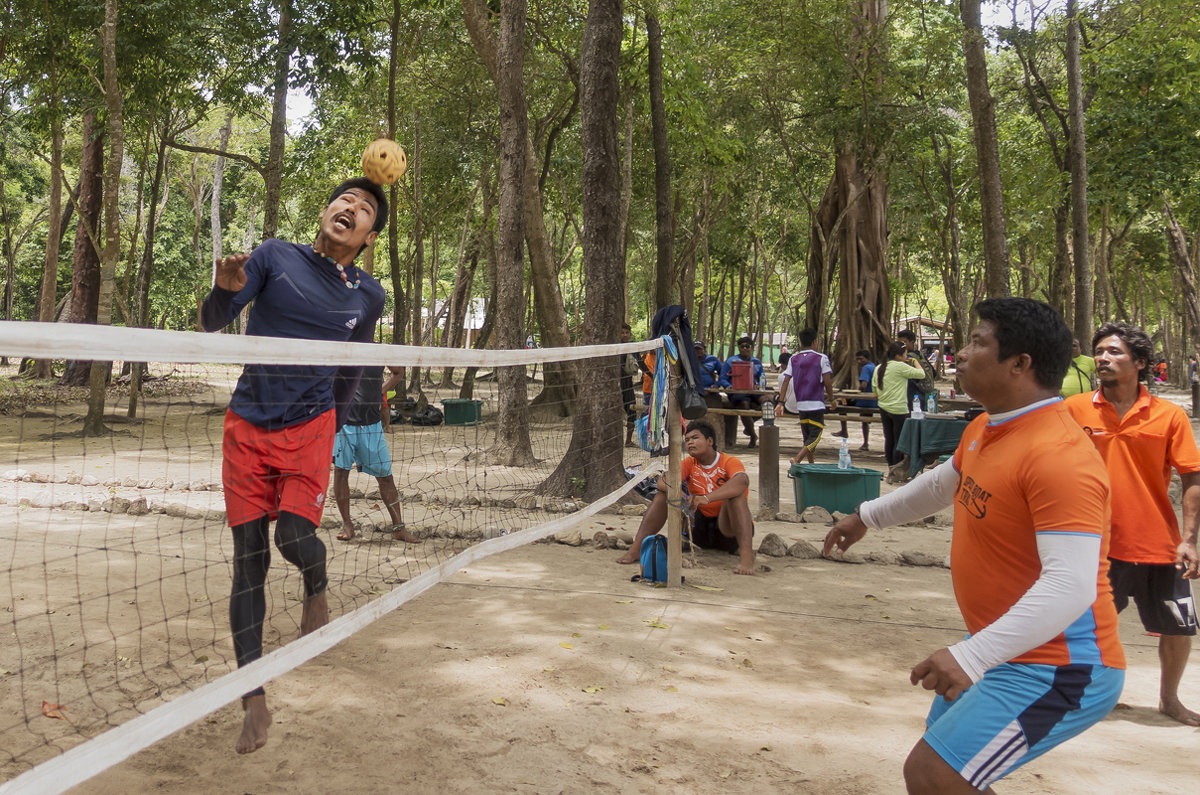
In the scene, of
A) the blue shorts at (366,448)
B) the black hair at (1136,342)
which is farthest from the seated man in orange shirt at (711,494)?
the black hair at (1136,342)

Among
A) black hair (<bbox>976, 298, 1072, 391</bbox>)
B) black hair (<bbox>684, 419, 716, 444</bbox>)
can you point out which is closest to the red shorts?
black hair (<bbox>976, 298, 1072, 391</bbox>)

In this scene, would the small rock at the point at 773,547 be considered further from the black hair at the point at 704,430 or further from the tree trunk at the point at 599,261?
the tree trunk at the point at 599,261

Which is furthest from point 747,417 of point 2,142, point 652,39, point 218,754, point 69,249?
point 69,249

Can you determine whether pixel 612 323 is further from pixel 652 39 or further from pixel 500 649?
pixel 652 39

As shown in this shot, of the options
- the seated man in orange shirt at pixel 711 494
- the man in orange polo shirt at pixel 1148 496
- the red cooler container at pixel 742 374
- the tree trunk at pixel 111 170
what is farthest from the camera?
the red cooler container at pixel 742 374

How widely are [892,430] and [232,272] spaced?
1036cm

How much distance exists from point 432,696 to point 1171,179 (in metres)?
17.3

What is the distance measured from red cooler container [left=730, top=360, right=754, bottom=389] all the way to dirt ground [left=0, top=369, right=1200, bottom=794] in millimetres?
7425

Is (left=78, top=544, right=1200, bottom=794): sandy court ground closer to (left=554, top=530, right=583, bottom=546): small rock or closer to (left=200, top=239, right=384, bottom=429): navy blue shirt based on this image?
(left=200, top=239, right=384, bottom=429): navy blue shirt

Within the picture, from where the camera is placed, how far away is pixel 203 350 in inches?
90.7

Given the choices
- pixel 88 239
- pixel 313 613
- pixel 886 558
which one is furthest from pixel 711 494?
pixel 88 239

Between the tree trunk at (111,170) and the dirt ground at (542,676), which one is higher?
the tree trunk at (111,170)

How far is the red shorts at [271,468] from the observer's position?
124 inches

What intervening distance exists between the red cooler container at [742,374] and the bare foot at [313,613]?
1135cm
